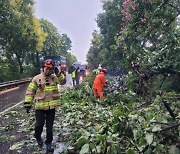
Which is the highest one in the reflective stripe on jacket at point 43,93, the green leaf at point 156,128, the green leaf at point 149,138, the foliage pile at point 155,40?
the foliage pile at point 155,40

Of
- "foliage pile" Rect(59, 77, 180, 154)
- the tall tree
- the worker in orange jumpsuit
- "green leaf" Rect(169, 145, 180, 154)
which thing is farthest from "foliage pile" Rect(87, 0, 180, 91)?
the tall tree

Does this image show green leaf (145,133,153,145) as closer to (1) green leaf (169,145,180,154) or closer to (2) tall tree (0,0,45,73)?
(1) green leaf (169,145,180,154)

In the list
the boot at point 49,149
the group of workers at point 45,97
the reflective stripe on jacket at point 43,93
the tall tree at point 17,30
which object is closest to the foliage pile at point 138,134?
the boot at point 49,149

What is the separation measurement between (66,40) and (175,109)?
345ft

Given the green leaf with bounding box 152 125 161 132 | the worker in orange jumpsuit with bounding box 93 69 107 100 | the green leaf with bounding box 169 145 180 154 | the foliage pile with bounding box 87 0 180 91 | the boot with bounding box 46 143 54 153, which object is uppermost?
the foliage pile with bounding box 87 0 180 91

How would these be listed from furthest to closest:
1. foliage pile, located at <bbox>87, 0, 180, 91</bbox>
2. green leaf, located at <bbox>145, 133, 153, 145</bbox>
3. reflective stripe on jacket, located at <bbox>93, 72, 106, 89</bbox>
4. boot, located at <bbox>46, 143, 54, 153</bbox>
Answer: reflective stripe on jacket, located at <bbox>93, 72, 106, 89</bbox> → foliage pile, located at <bbox>87, 0, 180, 91</bbox> → boot, located at <bbox>46, 143, 54, 153</bbox> → green leaf, located at <bbox>145, 133, 153, 145</bbox>

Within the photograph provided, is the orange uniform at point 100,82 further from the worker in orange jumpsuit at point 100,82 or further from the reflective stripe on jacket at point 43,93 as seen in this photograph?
the reflective stripe on jacket at point 43,93

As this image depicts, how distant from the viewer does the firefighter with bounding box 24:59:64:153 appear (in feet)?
17.6

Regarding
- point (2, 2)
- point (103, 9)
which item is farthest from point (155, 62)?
point (103, 9)

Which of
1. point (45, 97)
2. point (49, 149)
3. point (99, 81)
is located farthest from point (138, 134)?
point (99, 81)

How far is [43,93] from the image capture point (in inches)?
212

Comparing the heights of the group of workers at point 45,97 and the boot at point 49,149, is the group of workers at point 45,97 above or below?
above

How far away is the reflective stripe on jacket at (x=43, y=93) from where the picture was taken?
5355 mm

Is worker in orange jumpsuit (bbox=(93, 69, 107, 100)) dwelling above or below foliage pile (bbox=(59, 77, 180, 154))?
above
